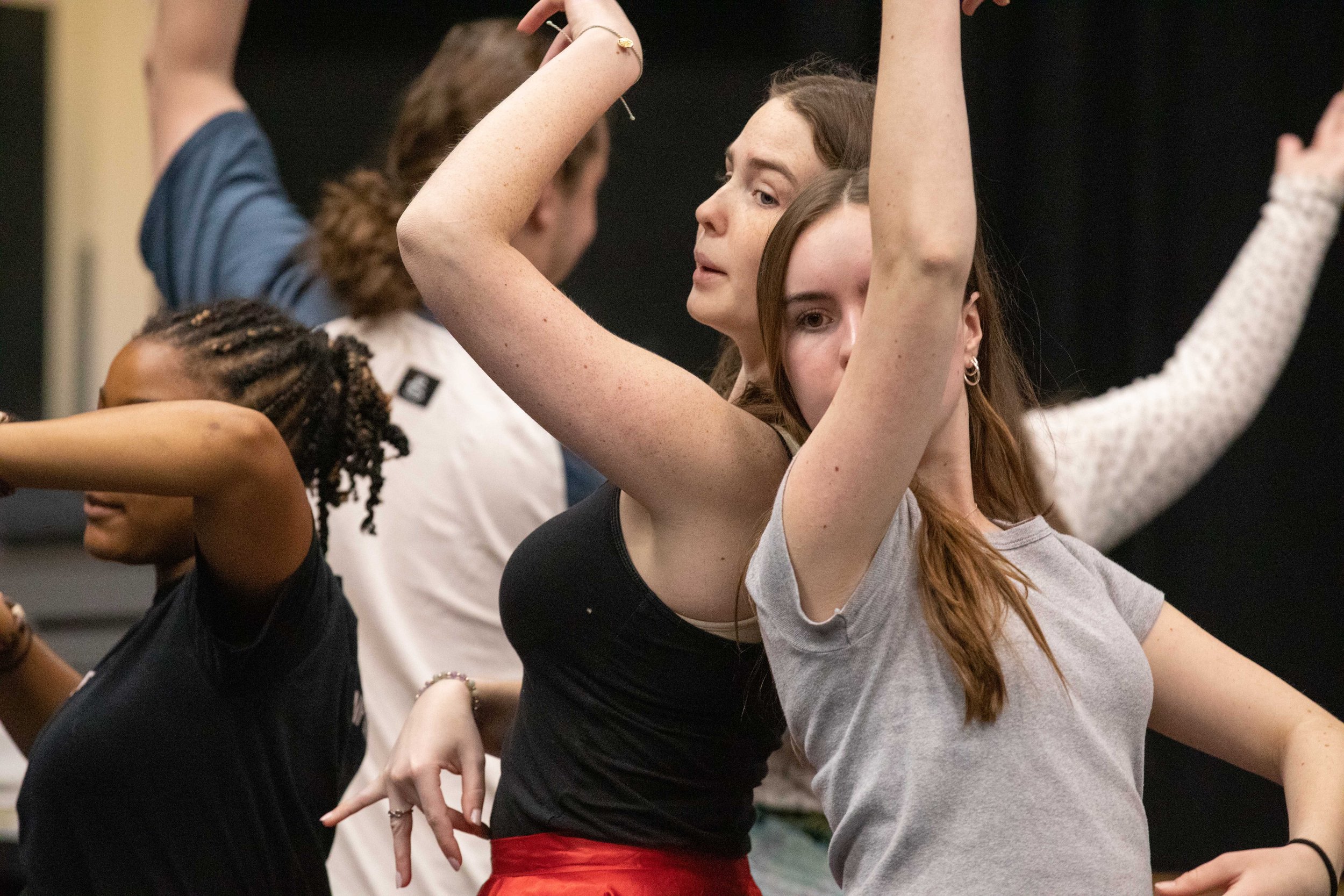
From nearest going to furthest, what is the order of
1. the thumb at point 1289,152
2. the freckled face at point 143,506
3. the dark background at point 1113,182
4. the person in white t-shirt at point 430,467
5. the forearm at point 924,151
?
the forearm at point 924,151 → the freckled face at point 143,506 → the person in white t-shirt at point 430,467 → the thumb at point 1289,152 → the dark background at point 1113,182

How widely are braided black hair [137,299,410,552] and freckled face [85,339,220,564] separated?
21 mm

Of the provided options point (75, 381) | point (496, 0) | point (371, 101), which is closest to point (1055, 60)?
point (496, 0)

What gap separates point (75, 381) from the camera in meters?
3.24

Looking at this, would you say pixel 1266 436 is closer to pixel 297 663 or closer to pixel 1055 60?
pixel 1055 60

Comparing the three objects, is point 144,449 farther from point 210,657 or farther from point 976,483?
point 976,483

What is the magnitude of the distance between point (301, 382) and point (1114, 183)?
2028mm

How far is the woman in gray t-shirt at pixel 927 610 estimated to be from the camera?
0.80 meters

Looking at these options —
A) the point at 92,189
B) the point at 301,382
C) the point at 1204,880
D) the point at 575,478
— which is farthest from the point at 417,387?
the point at 92,189

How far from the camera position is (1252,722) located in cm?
101

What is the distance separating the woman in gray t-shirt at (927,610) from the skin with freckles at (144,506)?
630 millimetres

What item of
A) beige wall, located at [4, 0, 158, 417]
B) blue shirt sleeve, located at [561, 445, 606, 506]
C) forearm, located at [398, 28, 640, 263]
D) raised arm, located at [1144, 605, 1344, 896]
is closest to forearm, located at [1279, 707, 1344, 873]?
raised arm, located at [1144, 605, 1344, 896]

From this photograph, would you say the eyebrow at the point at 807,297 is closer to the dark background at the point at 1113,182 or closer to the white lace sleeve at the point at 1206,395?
the white lace sleeve at the point at 1206,395

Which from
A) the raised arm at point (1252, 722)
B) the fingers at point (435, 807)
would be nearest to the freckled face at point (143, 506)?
the fingers at point (435, 807)

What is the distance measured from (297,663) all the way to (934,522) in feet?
2.05
